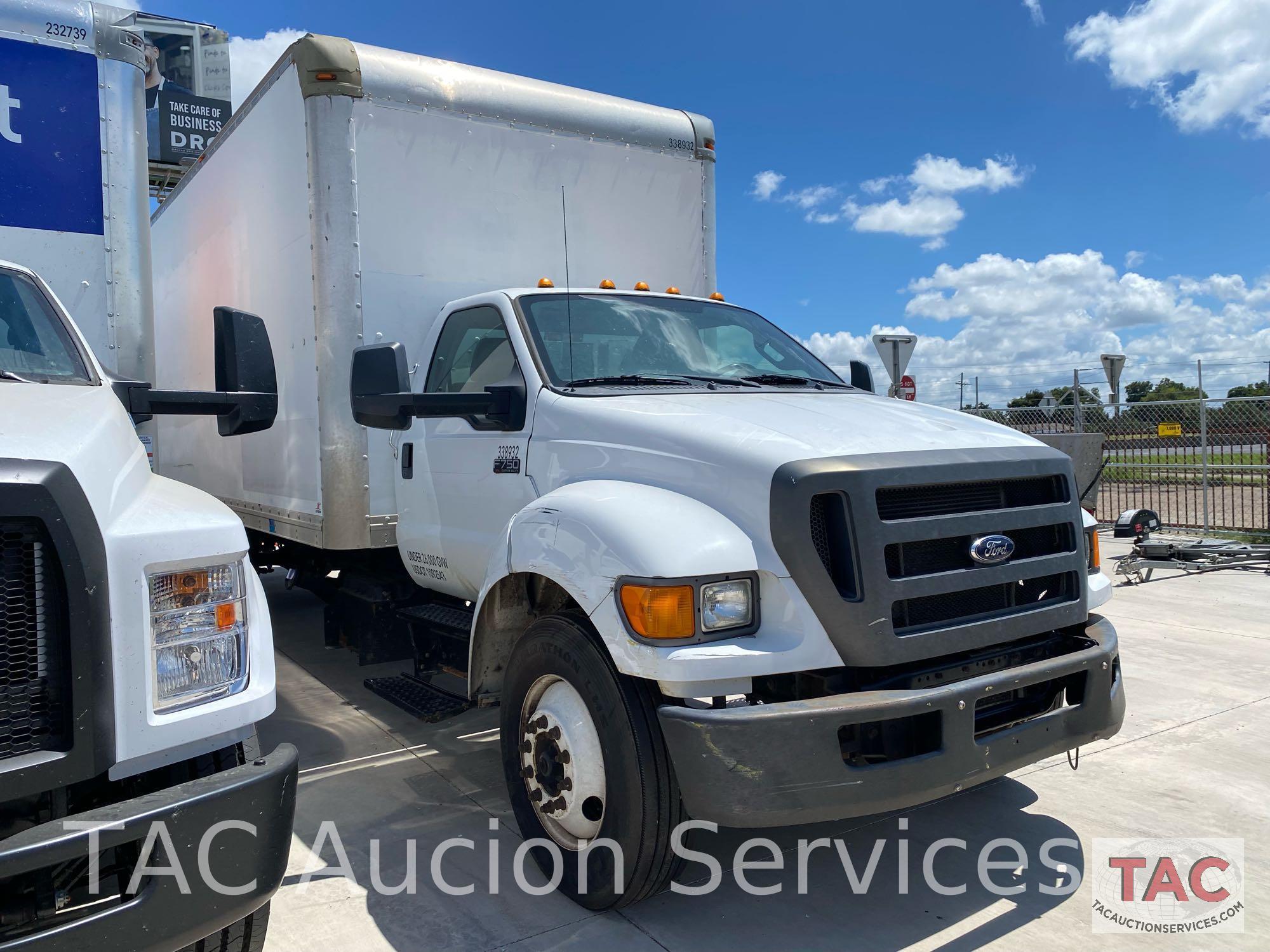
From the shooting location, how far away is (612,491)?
3.28m

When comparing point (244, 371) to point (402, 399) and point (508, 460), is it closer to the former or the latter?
point (402, 399)

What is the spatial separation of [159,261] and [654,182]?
15.5 ft

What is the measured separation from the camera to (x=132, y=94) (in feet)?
16.2

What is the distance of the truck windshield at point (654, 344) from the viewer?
412cm

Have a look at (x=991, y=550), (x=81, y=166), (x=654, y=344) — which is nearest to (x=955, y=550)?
(x=991, y=550)

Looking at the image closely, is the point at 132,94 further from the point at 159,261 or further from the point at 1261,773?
the point at 1261,773

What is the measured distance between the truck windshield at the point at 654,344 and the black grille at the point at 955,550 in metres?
1.35

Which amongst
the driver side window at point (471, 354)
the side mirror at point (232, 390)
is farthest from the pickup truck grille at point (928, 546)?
the side mirror at point (232, 390)

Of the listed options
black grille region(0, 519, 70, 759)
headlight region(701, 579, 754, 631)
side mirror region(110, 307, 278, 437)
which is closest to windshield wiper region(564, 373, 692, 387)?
side mirror region(110, 307, 278, 437)

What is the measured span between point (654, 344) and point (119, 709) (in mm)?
2832

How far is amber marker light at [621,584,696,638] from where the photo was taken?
2773 millimetres

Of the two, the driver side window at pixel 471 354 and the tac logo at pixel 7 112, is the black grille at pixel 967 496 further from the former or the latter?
the tac logo at pixel 7 112

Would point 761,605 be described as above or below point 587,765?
above

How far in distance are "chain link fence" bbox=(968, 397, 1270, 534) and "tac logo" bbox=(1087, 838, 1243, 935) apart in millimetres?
9631
